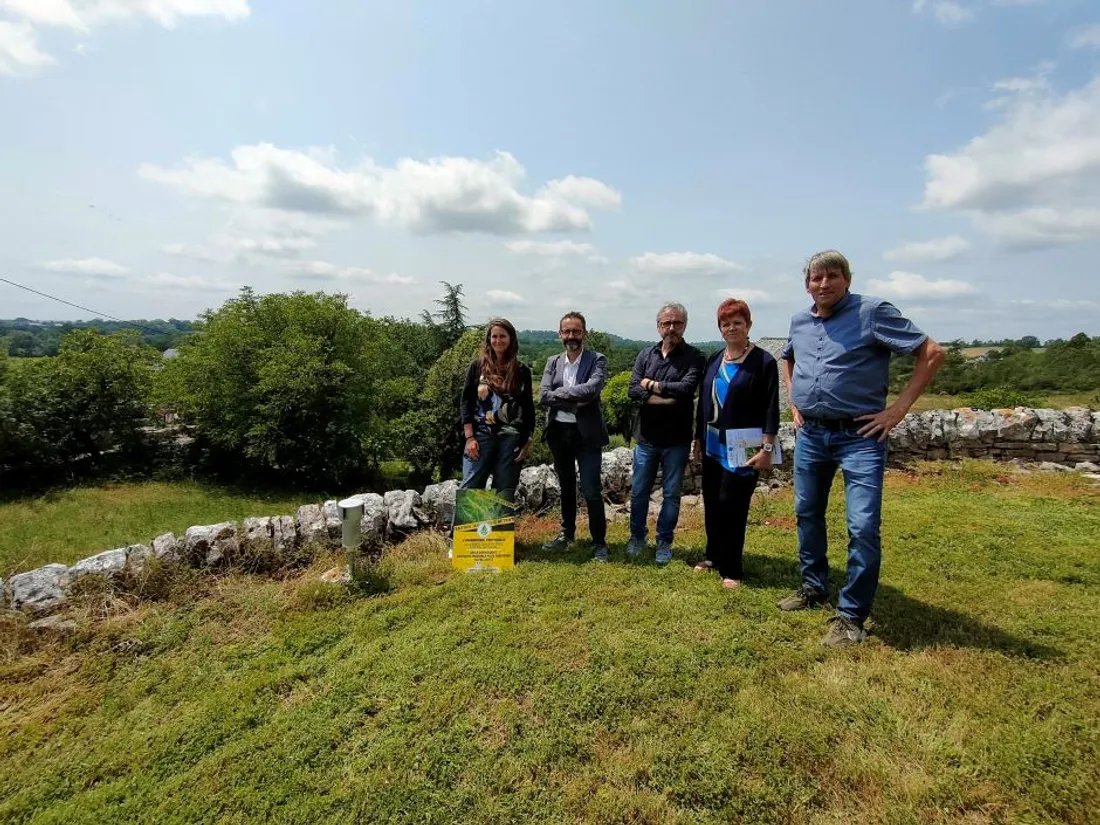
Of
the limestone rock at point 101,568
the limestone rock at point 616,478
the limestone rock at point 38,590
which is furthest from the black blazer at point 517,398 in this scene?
the limestone rock at point 38,590

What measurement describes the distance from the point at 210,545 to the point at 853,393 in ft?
15.7

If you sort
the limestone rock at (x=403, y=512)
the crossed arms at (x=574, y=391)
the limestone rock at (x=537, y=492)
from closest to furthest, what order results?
the crossed arms at (x=574, y=391), the limestone rock at (x=403, y=512), the limestone rock at (x=537, y=492)

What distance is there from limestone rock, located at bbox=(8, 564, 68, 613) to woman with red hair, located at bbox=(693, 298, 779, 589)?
15.4 feet

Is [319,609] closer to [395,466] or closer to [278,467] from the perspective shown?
[278,467]

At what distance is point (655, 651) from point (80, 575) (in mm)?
4107

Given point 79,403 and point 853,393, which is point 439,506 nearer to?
point 853,393

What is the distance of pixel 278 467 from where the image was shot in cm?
1902

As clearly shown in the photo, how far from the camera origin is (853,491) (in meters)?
2.85

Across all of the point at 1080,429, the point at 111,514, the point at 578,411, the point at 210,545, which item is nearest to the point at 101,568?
the point at 210,545

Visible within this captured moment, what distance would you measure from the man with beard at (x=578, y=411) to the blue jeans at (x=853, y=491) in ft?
5.00

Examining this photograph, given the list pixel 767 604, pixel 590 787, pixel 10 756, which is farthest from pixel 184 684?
pixel 767 604

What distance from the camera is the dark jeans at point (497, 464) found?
Answer: 14.2 ft

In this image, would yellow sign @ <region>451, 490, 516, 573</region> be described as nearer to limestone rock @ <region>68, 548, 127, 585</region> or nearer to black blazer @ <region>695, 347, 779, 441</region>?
black blazer @ <region>695, 347, 779, 441</region>

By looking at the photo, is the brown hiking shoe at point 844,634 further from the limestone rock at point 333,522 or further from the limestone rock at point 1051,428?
the limestone rock at point 1051,428
